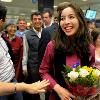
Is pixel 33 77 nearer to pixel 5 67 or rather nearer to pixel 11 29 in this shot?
pixel 11 29

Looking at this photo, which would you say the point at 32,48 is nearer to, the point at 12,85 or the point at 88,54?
the point at 88,54

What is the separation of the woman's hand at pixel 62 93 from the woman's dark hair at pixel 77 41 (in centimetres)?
30

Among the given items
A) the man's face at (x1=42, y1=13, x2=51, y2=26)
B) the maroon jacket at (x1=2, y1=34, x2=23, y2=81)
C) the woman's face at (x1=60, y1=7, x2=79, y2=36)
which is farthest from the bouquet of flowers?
the man's face at (x1=42, y1=13, x2=51, y2=26)

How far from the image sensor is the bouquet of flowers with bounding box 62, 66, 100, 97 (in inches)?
84.8

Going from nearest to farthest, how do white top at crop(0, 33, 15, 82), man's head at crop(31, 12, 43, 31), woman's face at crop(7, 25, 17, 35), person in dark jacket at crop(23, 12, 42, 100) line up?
white top at crop(0, 33, 15, 82) → person in dark jacket at crop(23, 12, 42, 100) → man's head at crop(31, 12, 43, 31) → woman's face at crop(7, 25, 17, 35)

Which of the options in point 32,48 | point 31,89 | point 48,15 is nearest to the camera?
point 31,89

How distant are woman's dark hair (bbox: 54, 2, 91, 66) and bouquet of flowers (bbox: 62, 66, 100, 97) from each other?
286mm

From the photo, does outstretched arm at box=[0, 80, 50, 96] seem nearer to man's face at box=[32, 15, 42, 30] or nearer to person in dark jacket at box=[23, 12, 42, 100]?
person in dark jacket at box=[23, 12, 42, 100]

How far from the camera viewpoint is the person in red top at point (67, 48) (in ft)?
7.97

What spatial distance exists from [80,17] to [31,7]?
15049mm

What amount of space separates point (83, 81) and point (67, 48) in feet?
1.31

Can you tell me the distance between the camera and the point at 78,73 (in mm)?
2180

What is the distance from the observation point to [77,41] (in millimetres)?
2504

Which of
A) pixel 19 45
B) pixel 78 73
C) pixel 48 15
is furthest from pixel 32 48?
pixel 78 73
